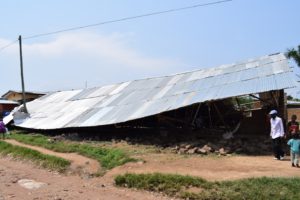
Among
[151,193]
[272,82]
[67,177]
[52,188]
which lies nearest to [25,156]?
[67,177]

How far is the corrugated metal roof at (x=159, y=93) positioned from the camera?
47.8ft

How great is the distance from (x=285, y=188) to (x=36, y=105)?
20.5m

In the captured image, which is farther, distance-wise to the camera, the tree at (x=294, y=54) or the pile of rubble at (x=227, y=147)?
the tree at (x=294, y=54)

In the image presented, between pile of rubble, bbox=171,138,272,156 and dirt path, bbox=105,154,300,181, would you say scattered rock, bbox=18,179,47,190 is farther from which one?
pile of rubble, bbox=171,138,272,156

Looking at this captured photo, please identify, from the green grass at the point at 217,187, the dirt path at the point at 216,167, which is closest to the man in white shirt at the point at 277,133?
the dirt path at the point at 216,167

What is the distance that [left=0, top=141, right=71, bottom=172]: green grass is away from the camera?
43.8 ft

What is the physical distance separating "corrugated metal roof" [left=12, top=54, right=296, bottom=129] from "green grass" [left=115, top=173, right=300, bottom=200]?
4.92 metres

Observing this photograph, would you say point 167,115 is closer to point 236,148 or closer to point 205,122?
point 205,122

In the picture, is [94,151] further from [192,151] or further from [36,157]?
[192,151]

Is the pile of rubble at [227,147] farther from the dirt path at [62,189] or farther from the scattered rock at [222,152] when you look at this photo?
the dirt path at [62,189]

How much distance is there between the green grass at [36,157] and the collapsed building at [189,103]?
269cm

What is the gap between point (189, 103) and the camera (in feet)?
49.0

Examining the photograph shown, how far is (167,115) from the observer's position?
18125mm

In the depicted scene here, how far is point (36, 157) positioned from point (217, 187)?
25.7ft
